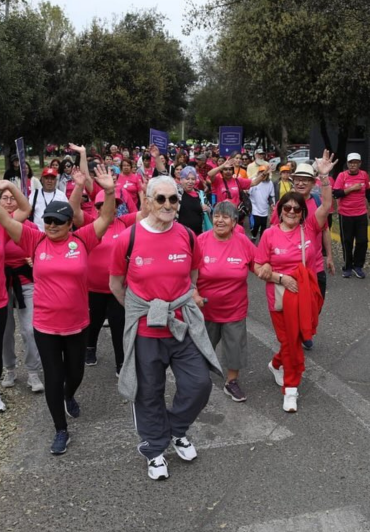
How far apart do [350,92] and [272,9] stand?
2.70m

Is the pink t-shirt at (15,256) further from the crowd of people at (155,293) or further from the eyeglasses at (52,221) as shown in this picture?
the eyeglasses at (52,221)

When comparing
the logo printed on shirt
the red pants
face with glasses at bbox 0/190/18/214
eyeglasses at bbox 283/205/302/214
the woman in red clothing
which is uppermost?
face with glasses at bbox 0/190/18/214

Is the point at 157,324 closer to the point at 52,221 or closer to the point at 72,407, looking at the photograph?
the point at 52,221

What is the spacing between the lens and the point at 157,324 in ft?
12.1

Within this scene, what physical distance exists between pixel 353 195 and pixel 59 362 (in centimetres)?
649

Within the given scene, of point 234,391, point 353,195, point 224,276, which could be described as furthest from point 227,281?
point 353,195

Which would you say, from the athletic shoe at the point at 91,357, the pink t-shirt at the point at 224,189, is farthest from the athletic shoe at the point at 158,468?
the pink t-shirt at the point at 224,189

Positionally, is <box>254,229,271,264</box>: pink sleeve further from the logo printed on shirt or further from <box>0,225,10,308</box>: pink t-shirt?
<box>0,225,10,308</box>: pink t-shirt

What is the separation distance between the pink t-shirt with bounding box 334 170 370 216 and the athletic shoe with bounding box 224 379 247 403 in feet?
17.0

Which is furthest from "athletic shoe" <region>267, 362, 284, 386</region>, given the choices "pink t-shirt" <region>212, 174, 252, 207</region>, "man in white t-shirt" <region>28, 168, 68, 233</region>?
"pink t-shirt" <region>212, 174, 252, 207</region>

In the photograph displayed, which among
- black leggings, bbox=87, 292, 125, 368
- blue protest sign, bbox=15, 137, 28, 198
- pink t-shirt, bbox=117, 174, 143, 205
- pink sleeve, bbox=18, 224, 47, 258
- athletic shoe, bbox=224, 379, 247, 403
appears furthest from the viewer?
pink t-shirt, bbox=117, 174, 143, 205

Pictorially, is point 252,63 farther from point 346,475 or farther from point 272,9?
point 346,475

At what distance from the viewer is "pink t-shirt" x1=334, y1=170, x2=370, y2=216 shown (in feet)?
30.6

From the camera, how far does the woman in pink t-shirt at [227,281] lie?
480 cm
